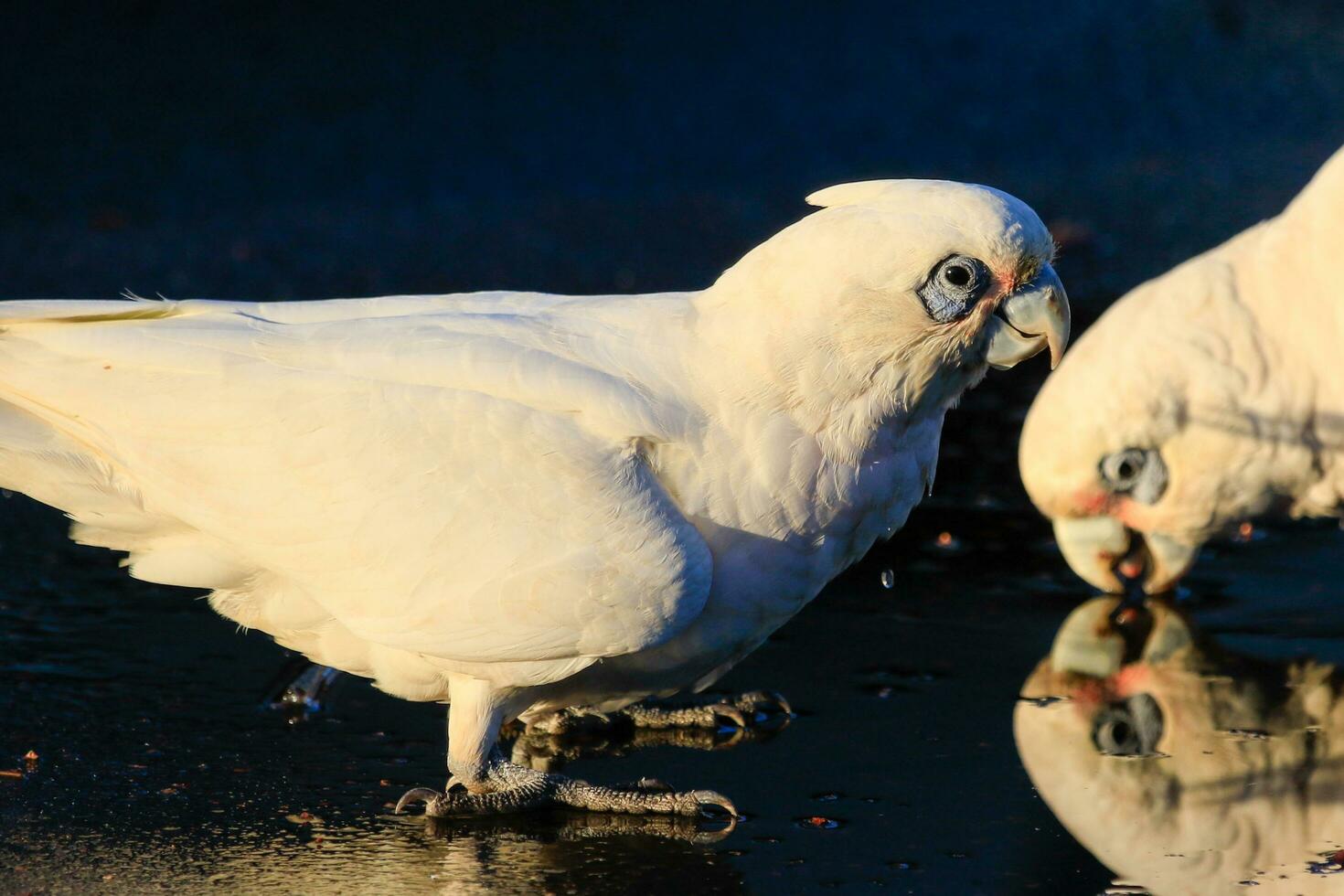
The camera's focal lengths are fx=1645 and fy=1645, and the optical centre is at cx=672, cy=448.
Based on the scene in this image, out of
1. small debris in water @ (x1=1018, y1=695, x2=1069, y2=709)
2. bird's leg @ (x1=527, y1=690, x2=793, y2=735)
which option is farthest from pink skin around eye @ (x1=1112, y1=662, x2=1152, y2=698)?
bird's leg @ (x1=527, y1=690, x2=793, y2=735)

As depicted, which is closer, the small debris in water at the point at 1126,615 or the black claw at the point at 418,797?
the black claw at the point at 418,797

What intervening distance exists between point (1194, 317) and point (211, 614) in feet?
11.5

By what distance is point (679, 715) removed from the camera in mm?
4555

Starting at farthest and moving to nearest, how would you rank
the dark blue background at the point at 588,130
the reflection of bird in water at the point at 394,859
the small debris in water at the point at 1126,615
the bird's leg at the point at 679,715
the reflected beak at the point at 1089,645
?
the dark blue background at the point at 588,130, the small debris in water at the point at 1126,615, the reflected beak at the point at 1089,645, the bird's leg at the point at 679,715, the reflection of bird in water at the point at 394,859

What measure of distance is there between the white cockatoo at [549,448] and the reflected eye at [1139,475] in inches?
67.6

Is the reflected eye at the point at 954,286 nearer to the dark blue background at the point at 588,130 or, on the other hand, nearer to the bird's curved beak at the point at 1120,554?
the bird's curved beak at the point at 1120,554

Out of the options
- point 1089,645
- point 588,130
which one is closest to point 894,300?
point 1089,645

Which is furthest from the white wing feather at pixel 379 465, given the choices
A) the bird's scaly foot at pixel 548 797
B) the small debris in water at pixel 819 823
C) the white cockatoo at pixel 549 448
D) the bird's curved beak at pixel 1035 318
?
the bird's curved beak at pixel 1035 318

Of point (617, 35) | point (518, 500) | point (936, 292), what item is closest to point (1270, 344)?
point (936, 292)

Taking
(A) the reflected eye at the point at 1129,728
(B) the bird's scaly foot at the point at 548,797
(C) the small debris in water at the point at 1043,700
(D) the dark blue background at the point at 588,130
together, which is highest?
(D) the dark blue background at the point at 588,130

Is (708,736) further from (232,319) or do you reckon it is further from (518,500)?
(232,319)

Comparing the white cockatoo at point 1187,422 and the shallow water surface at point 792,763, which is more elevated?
the white cockatoo at point 1187,422

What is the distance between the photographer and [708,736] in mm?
4473

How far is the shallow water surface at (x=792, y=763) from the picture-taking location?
3.65 m
